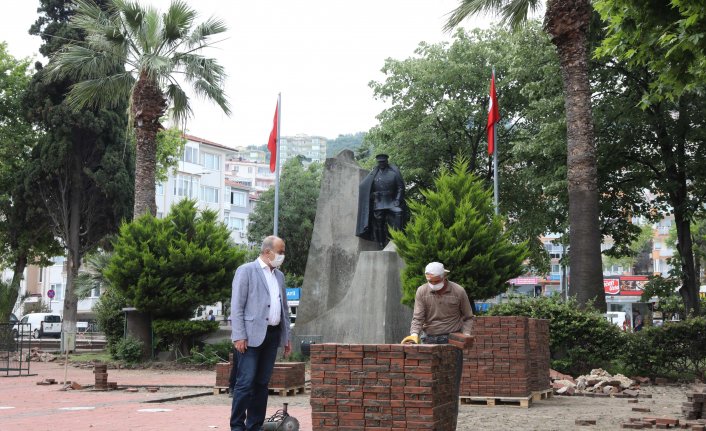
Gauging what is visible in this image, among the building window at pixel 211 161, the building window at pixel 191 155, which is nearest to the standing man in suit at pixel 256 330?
the building window at pixel 191 155

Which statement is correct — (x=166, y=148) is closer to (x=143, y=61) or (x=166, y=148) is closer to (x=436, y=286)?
(x=143, y=61)

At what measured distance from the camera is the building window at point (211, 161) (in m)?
85.6

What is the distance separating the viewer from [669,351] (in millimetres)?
18656

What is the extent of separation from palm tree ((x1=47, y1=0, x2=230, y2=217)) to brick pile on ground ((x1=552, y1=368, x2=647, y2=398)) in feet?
43.5

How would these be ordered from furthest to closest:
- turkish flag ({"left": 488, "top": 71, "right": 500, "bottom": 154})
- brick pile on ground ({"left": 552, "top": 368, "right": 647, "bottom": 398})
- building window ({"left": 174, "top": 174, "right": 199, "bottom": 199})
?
building window ({"left": 174, "top": 174, "right": 199, "bottom": 199}) → turkish flag ({"left": 488, "top": 71, "right": 500, "bottom": 154}) → brick pile on ground ({"left": 552, "top": 368, "right": 647, "bottom": 398})

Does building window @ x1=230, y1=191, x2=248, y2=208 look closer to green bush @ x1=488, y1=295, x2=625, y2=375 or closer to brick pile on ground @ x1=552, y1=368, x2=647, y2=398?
green bush @ x1=488, y1=295, x2=625, y2=375

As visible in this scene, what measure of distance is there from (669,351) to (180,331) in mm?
11990

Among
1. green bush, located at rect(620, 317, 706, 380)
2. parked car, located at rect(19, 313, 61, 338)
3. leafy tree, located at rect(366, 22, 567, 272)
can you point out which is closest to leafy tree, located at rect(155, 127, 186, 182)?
leafy tree, located at rect(366, 22, 567, 272)

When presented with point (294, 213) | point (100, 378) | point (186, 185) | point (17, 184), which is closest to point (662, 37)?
point (100, 378)

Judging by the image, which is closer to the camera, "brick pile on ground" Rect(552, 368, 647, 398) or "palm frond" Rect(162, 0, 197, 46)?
"brick pile on ground" Rect(552, 368, 647, 398)

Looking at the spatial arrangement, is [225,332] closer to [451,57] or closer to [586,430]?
[586,430]

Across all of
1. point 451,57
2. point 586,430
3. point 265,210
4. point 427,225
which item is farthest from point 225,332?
point 265,210

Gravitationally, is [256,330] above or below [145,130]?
below

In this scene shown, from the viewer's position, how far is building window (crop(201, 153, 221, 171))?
8562cm
